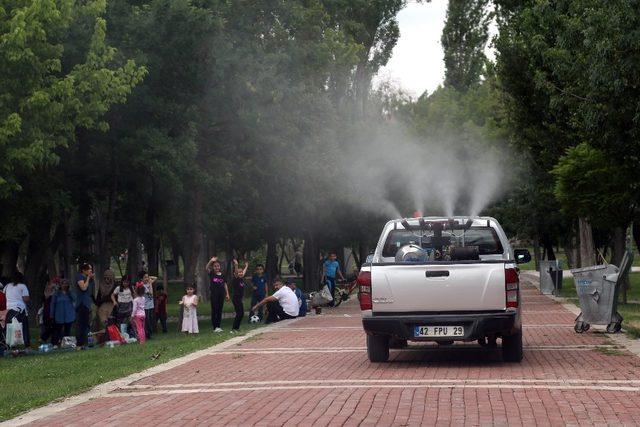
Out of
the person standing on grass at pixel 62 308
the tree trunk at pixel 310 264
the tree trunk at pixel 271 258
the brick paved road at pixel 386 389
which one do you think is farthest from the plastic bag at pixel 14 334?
the tree trunk at pixel 310 264

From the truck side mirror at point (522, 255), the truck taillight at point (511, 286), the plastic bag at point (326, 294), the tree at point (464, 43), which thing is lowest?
the plastic bag at point (326, 294)

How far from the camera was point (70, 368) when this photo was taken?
18781mm

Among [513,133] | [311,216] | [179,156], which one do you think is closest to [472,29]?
[311,216]

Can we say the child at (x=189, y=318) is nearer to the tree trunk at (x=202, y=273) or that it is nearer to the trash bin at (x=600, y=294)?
the trash bin at (x=600, y=294)

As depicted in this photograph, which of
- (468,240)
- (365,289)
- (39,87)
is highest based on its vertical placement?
(39,87)

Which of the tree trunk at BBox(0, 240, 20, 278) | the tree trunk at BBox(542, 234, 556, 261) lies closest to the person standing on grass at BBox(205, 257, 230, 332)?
the tree trunk at BBox(0, 240, 20, 278)

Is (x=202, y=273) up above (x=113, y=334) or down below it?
above

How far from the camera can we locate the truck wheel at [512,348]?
1592 cm

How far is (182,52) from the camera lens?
30578 millimetres

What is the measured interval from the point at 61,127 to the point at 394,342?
8640 millimetres

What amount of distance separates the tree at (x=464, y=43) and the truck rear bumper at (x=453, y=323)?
47.8 meters

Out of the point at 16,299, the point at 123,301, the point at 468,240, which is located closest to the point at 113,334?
the point at 123,301

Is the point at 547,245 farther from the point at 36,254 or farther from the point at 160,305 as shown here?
the point at 160,305

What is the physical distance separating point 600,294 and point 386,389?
31.2ft
